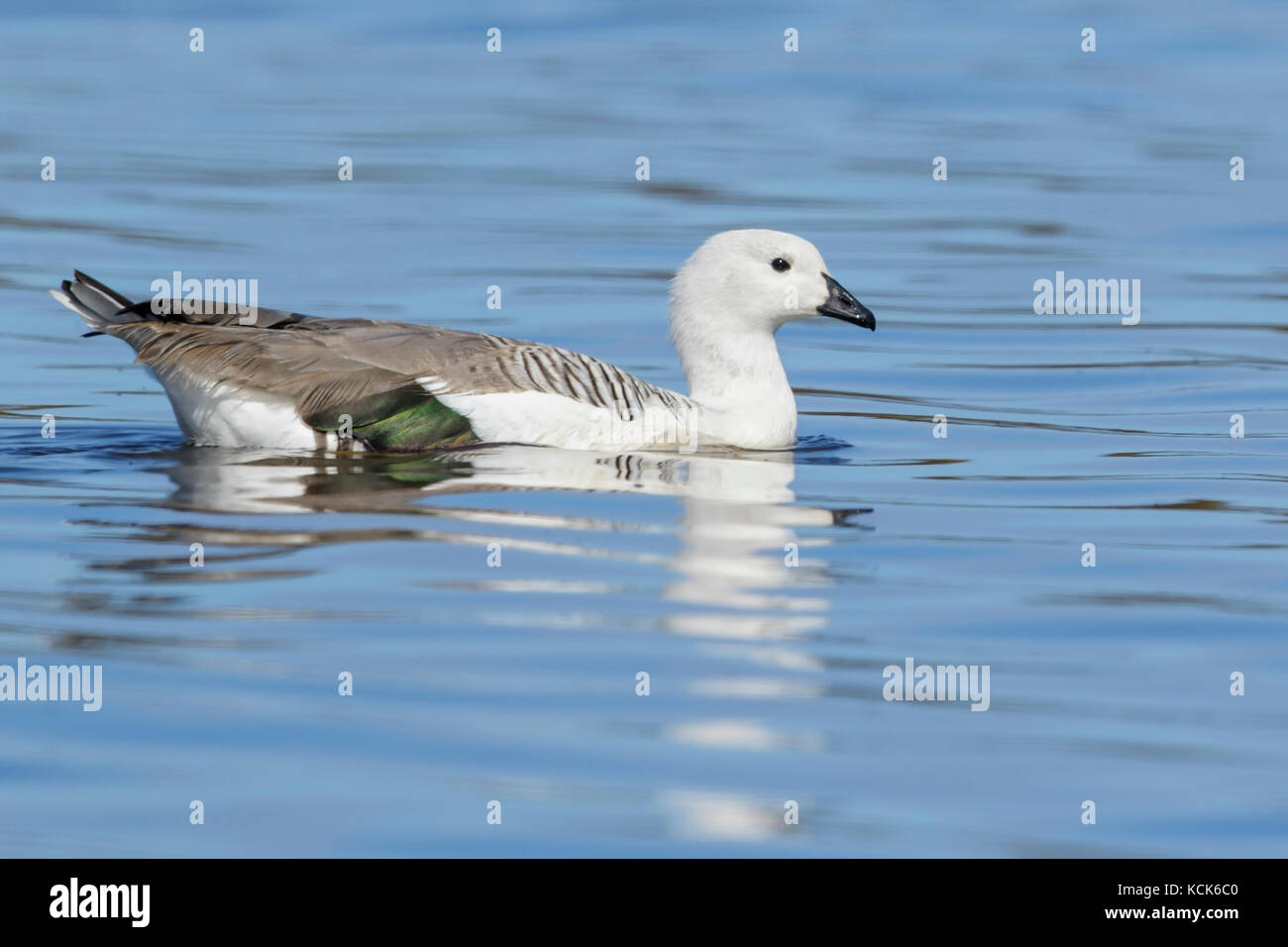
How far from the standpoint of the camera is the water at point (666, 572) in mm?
6477

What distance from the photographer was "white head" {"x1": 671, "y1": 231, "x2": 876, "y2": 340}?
40.9 ft

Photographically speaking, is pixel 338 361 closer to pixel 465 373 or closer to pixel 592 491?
pixel 465 373

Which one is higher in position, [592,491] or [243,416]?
[243,416]

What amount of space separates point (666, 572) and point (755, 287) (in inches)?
147

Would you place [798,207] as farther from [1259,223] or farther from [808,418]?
[808,418]

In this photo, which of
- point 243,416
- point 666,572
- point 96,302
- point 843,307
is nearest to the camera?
point 666,572

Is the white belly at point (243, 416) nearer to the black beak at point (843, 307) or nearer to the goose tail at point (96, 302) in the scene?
the goose tail at point (96, 302)

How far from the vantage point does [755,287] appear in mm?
12531

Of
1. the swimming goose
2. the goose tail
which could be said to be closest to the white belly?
the swimming goose

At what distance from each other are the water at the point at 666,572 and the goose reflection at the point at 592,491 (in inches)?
1.3

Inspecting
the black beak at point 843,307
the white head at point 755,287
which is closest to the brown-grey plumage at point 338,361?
the white head at point 755,287

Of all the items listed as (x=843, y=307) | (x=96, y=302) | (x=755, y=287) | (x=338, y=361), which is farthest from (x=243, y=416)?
(x=843, y=307)

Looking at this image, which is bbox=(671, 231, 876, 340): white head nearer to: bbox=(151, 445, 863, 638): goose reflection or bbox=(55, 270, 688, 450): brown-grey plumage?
bbox=(55, 270, 688, 450): brown-grey plumage

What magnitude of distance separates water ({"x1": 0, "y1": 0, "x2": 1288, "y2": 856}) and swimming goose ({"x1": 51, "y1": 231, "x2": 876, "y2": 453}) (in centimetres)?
27
